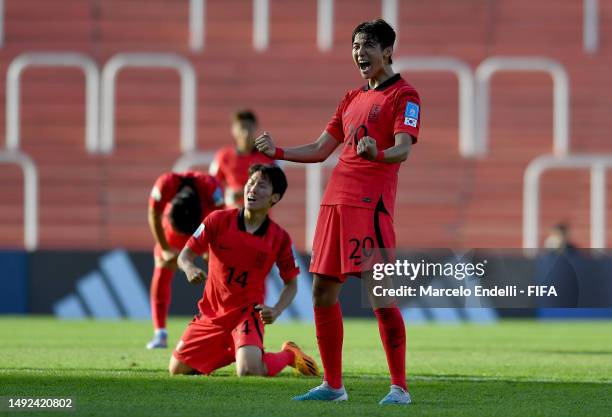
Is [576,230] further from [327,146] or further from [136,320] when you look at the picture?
[327,146]

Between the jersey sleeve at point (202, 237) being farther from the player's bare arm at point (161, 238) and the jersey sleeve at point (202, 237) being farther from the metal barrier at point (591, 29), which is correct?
the metal barrier at point (591, 29)

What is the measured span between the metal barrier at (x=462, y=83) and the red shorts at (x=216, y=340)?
11517 mm

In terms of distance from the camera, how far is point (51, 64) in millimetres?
19625

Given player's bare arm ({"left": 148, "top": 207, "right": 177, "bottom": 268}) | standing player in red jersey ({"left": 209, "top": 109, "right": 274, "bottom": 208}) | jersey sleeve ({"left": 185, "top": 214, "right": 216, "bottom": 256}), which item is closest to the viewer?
jersey sleeve ({"left": 185, "top": 214, "right": 216, "bottom": 256})

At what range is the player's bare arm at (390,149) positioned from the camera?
18.0ft

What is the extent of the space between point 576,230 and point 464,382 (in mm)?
11897

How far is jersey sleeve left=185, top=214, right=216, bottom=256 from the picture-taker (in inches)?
281

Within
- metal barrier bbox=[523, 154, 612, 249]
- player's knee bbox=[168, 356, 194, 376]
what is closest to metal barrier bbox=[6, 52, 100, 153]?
metal barrier bbox=[523, 154, 612, 249]

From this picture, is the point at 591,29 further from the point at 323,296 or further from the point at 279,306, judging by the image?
the point at 323,296

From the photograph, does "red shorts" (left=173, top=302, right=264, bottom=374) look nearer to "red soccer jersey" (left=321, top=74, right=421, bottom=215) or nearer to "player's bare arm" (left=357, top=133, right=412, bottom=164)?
"red soccer jersey" (left=321, top=74, right=421, bottom=215)

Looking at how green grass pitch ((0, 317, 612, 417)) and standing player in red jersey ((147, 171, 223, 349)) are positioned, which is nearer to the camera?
green grass pitch ((0, 317, 612, 417))

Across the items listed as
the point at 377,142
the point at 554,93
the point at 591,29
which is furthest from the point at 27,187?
the point at 377,142

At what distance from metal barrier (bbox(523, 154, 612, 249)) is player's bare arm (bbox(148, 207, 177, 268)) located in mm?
8894

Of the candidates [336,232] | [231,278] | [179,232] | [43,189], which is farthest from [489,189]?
[336,232]
